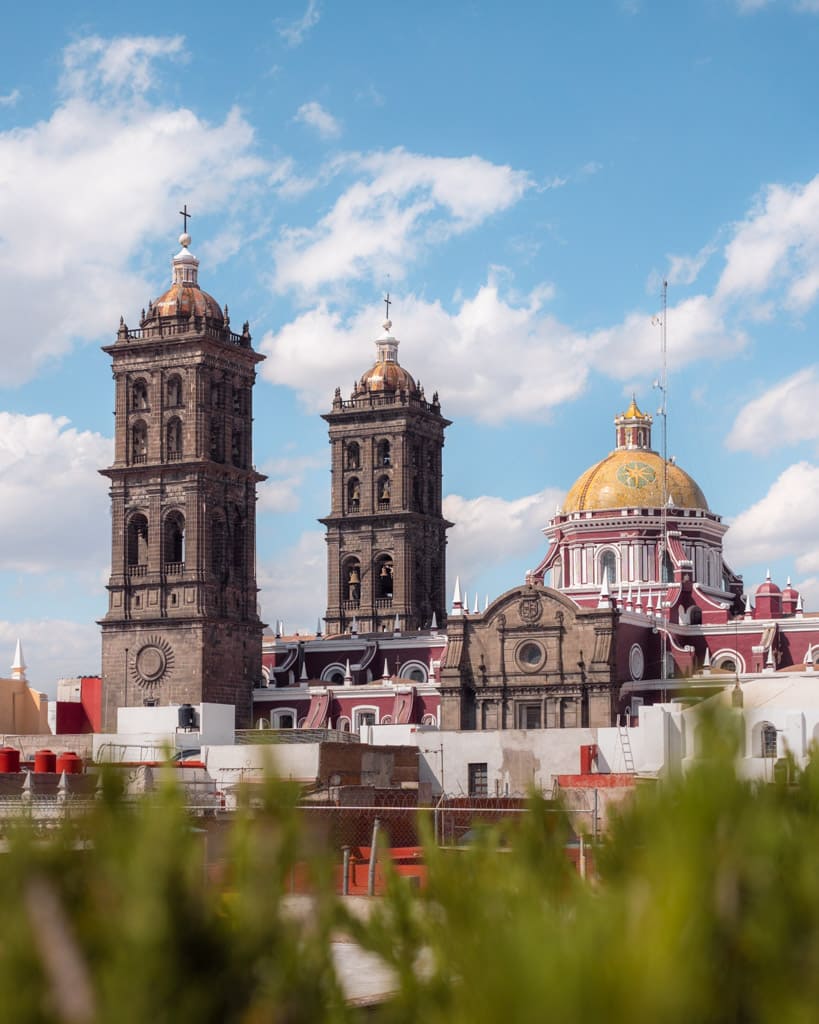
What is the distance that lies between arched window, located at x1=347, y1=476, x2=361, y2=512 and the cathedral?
29cm

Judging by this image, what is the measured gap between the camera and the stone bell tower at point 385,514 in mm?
75250

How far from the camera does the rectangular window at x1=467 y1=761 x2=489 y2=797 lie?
4897 centimetres

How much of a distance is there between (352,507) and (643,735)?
32.7 meters

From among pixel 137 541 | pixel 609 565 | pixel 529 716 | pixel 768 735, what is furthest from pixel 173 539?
pixel 768 735

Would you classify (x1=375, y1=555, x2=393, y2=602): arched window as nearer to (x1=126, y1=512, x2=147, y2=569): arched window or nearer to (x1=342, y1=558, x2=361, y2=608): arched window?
(x1=342, y1=558, x2=361, y2=608): arched window

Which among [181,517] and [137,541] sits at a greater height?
[181,517]

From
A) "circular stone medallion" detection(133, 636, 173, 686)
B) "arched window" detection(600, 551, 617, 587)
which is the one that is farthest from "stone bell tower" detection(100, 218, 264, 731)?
"arched window" detection(600, 551, 617, 587)

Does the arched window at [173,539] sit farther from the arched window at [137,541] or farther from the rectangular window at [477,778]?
the rectangular window at [477,778]

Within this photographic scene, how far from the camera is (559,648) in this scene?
6012cm

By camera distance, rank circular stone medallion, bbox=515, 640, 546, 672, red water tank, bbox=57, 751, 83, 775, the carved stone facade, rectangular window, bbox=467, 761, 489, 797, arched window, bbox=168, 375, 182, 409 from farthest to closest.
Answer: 1. arched window, bbox=168, 375, 182, 409
2. circular stone medallion, bbox=515, 640, 546, 672
3. the carved stone facade
4. rectangular window, bbox=467, 761, 489, 797
5. red water tank, bbox=57, 751, 83, 775

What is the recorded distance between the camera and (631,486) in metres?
71.2

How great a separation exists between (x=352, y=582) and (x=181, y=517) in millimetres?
12690

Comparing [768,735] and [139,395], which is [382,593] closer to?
[139,395]

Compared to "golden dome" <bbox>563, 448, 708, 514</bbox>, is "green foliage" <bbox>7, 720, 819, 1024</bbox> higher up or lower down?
lower down
